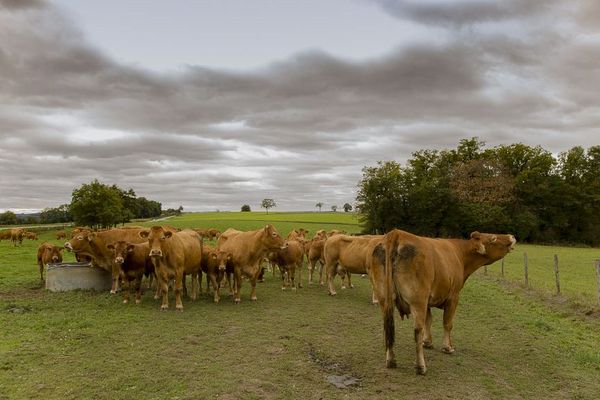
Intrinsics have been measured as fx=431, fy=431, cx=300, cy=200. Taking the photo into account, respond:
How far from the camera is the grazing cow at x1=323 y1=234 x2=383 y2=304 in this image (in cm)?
1408

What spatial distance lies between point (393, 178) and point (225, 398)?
5002 cm

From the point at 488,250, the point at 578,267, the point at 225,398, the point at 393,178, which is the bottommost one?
the point at 578,267

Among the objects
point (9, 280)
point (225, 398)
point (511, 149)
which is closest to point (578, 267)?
point (225, 398)

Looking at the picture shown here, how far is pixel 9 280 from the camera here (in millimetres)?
16844

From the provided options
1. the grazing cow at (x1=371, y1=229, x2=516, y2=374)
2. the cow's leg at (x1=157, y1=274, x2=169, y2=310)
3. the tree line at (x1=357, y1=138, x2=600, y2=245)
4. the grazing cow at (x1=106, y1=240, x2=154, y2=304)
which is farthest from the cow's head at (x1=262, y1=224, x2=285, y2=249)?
the tree line at (x1=357, y1=138, x2=600, y2=245)

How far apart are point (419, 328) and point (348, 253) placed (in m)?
7.36

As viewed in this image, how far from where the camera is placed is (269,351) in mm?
8438

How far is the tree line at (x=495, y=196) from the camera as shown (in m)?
53.8

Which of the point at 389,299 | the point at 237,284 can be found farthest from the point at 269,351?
the point at 237,284

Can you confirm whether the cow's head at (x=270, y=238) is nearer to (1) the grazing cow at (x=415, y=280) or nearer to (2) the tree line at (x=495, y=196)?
(1) the grazing cow at (x=415, y=280)

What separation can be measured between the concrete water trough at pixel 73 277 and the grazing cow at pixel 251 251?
14.1 ft

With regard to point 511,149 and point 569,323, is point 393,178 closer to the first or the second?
point 511,149

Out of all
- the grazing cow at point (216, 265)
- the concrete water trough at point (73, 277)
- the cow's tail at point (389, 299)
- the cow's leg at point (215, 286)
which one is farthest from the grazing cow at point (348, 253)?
the concrete water trough at point (73, 277)

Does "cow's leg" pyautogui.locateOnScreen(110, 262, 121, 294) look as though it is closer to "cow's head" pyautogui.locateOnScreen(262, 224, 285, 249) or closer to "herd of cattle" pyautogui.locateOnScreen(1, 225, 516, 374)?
"herd of cattle" pyautogui.locateOnScreen(1, 225, 516, 374)
